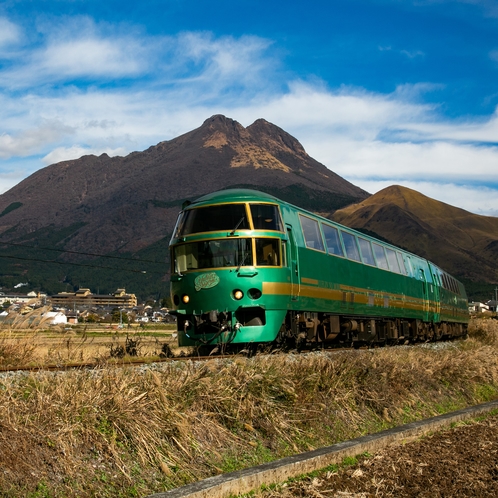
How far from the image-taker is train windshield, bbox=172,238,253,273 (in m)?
14.2

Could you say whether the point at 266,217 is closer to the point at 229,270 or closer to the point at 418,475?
the point at 229,270

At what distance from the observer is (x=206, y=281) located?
14.2 m

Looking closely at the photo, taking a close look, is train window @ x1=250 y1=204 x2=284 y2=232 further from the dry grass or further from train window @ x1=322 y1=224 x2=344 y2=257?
the dry grass

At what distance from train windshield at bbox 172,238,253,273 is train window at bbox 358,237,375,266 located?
7.06 meters

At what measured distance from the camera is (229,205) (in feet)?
48.7

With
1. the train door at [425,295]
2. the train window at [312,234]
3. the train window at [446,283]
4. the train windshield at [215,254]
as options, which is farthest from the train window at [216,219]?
the train window at [446,283]

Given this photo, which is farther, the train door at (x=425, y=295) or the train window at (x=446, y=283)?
the train window at (x=446, y=283)

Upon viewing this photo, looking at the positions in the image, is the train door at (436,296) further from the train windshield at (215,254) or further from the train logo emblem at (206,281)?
the train logo emblem at (206,281)

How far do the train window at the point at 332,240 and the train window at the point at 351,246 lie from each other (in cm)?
52

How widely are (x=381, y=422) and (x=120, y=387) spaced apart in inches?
164

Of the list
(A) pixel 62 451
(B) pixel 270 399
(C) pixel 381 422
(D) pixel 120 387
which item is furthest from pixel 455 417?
(A) pixel 62 451

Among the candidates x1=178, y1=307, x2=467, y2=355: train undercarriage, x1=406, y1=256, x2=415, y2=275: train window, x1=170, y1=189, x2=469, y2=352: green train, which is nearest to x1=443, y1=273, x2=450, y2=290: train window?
x1=406, y1=256, x2=415, y2=275: train window

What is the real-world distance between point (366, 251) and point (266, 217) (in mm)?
7032

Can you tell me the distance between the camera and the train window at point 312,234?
53.2 ft
